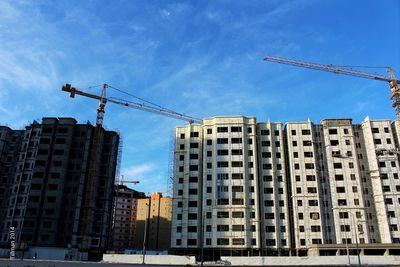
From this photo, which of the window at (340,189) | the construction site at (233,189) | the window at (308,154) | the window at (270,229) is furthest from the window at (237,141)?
the window at (340,189)

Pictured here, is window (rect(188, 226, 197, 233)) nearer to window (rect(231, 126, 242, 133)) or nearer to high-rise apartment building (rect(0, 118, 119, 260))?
high-rise apartment building (rect(0, 118, 119, 260))

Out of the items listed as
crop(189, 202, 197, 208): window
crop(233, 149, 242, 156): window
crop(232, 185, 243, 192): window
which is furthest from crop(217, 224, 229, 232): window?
crop(233, 149, 242, 156): window

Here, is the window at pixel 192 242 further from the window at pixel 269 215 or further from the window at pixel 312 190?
the window at pixel 312 190

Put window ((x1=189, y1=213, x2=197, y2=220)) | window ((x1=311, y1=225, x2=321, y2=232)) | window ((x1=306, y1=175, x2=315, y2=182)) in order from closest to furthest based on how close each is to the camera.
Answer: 1. window ((x1=311, y1=225, x2=321, y2=232))
2. window ((x1=189, y1=213, x2=197, y2=220))
3. window ((x1=306, y1=175, x2=315, y2=182))

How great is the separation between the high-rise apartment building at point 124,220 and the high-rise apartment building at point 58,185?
175ft

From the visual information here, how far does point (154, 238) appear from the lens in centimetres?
16550

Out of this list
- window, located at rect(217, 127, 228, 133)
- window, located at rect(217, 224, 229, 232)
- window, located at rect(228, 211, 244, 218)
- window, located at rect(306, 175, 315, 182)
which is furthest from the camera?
window, located at rect(217, 127, 228, 133)

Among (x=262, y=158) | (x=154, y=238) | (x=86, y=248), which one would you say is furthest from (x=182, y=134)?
(x=154, y=238)

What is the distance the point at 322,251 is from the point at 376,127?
4245 cm

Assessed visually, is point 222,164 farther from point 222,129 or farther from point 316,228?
point 316,228

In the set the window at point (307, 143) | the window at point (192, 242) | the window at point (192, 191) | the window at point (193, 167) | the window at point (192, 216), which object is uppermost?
the window at point (307, 143)

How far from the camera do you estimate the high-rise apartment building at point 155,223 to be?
16538 centimetres

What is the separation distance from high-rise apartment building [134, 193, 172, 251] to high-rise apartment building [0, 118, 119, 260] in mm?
44959

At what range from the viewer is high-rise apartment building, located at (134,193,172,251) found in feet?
543
